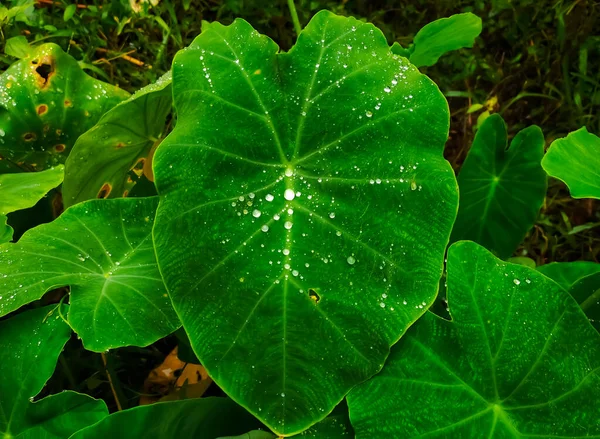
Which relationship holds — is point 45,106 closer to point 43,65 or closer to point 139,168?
point 43,65

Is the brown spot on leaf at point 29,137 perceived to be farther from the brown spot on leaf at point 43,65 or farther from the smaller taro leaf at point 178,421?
the smaller taro leaf at point 178,421

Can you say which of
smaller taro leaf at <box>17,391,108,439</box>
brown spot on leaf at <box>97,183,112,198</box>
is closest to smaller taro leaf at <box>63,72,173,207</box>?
brown spot on leaf at <box>97,183,112,198</box>

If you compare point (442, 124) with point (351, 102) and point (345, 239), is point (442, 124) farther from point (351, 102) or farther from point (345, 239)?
point (345, 239)

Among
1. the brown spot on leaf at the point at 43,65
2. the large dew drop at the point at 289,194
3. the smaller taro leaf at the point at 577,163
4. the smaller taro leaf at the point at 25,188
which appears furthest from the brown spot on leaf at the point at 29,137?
the smaller taro leaf at the point at 577,163

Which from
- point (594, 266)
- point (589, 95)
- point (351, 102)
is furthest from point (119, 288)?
point (589, 95)

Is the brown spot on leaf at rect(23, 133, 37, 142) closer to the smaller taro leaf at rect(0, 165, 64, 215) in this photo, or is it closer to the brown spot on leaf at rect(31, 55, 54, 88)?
the brown spot on leaf at rect(31, 55, 54, 88)
